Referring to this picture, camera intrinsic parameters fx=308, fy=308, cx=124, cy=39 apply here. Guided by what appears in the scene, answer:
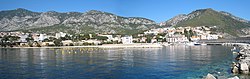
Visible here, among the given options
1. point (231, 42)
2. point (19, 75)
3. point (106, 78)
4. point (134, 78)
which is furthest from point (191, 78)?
point (231, 42)

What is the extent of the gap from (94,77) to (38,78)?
7869mm

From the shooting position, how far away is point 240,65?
44750 millimetres

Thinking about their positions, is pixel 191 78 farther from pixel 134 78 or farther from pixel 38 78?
pixel 38 78

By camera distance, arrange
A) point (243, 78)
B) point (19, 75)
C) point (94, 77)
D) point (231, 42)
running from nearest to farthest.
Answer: point (243, 78) < point (94, 77) < point (19, 75) < point (231, 42)

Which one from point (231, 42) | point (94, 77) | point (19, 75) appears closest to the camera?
point (94, 77)

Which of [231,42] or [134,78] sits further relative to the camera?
[231,42]

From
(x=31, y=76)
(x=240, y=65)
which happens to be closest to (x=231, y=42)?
(x=240, y=65)

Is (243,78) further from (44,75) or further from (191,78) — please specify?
(44,75)

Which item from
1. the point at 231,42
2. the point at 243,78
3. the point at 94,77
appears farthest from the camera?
the point at 231,42

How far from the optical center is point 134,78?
42.7 metres

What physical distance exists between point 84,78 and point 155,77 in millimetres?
9949

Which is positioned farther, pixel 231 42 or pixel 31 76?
pixel 231 42

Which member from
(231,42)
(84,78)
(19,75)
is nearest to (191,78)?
(84,78)

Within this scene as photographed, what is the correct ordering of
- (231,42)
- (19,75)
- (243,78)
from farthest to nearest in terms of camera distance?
(231,42) → (19,75) → (243,78)
